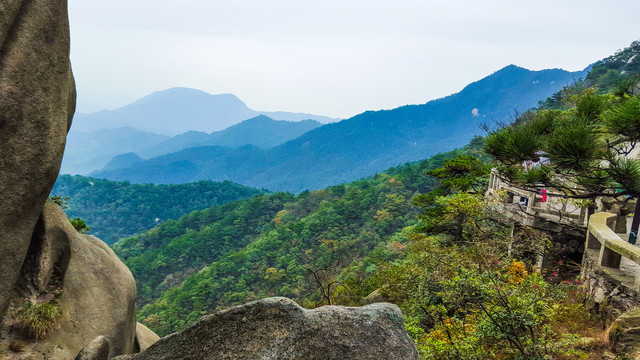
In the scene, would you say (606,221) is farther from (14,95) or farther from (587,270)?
(14,95)

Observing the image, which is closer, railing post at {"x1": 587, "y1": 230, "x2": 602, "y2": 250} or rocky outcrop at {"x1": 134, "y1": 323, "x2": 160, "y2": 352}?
railing post at {"x1": 587, "y1": 230, "x2": 602, "y2": 250}

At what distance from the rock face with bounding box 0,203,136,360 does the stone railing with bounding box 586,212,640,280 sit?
8502mm

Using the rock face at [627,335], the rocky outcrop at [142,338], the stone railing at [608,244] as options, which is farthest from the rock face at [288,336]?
the rocky outcrop at [142,338]

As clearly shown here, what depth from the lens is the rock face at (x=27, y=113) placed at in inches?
192

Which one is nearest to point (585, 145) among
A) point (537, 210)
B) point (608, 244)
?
point (608, 244)

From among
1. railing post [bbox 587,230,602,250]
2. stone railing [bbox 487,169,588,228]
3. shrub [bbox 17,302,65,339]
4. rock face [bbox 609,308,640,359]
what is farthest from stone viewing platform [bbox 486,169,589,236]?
shrub [bbox 17,302,65,339]

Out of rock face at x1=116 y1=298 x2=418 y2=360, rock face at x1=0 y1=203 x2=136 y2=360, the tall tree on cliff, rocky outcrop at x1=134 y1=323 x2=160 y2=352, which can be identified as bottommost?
rocky outcrop at x1=134 y1=323 x2=160 y2=352

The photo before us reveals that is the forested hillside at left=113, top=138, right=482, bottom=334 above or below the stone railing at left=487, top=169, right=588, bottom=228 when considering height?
below

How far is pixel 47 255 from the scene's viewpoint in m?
6.65

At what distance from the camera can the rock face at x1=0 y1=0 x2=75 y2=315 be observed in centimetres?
487

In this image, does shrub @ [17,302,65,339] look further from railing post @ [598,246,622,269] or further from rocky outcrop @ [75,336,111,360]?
railing post @ [598,246,622,269]

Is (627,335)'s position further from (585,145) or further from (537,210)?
(537,210)

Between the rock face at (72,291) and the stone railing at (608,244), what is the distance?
8.50 metres

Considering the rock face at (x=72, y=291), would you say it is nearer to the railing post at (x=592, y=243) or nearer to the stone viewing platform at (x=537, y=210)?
the stone viewing platform at (x=537, y=210)
